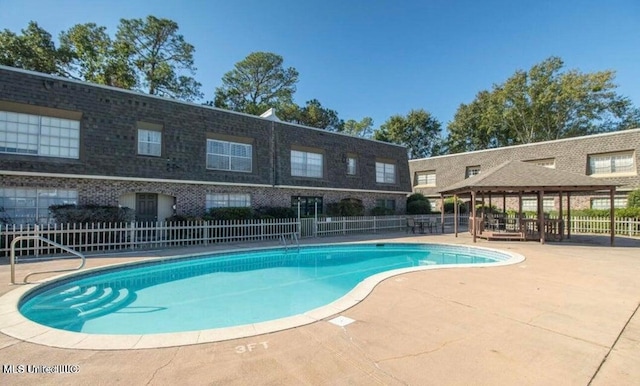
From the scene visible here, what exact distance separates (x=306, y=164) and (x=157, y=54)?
76.9ft

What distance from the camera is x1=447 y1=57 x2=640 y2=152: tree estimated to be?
3234 cm

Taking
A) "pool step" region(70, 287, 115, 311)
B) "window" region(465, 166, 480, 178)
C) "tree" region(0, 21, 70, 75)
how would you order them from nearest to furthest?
"pool step" region(70, 287, 115, 311) → "tree" region(0, 21, 70, 75) → "window" region(465, 166, 480, 178)

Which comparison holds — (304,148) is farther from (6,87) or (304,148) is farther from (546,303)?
(546,303)

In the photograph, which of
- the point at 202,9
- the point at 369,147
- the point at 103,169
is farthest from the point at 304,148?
the point at 103,169

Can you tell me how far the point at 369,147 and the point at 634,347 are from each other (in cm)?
2123

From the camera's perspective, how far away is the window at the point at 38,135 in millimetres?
12166

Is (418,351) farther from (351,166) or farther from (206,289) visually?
(351,166)

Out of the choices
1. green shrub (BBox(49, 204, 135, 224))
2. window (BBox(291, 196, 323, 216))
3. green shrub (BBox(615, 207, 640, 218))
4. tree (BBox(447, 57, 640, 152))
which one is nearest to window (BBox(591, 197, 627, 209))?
green shrub (BBox(615, 207, 640, 218))

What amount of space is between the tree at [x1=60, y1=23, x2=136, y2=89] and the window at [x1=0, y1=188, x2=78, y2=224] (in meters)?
20.3

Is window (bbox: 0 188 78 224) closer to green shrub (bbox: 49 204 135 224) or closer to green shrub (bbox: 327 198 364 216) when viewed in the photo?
green shrub (bbox: 49 204 135 224)

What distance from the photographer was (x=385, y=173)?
2556 centimetres

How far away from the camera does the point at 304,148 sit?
20.8 m

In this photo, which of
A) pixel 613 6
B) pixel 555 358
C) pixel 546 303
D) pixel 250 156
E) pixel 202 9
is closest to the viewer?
pixel 555 358

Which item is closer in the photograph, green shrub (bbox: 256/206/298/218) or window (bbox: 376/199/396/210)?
green shrub (bbox: 256/206/298/218)
